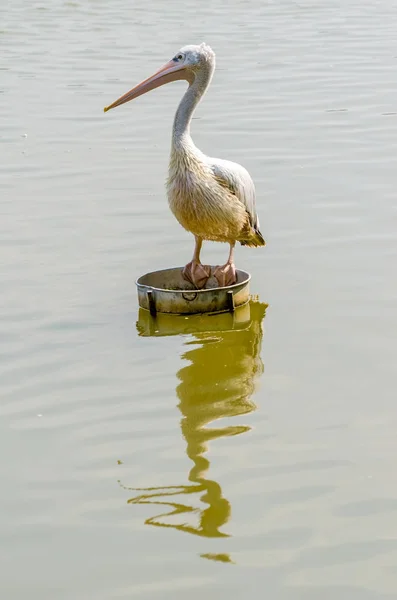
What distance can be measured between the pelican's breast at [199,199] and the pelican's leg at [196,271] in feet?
0.38

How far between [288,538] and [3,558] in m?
0.82

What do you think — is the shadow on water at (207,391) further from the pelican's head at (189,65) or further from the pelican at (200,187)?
the pelican's head at (189,65)

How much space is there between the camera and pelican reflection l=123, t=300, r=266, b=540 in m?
3.47

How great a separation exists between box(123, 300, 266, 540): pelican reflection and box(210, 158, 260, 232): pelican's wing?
497 mm

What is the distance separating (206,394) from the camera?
173 inches

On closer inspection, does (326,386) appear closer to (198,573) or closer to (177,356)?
(177,356)

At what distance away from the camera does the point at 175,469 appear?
148 inches

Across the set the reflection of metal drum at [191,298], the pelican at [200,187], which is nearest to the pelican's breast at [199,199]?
the pelican at [200,187]

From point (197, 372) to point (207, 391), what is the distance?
20cm

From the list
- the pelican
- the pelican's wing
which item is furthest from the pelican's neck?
the pelican's wing

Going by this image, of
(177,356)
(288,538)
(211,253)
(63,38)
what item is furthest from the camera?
(63,38)

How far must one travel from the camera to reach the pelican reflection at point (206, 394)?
347 centimetres

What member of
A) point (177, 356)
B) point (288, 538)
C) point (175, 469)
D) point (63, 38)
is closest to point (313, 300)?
point (177, 356)

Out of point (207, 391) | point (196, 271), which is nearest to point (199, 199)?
point (196, 271)
